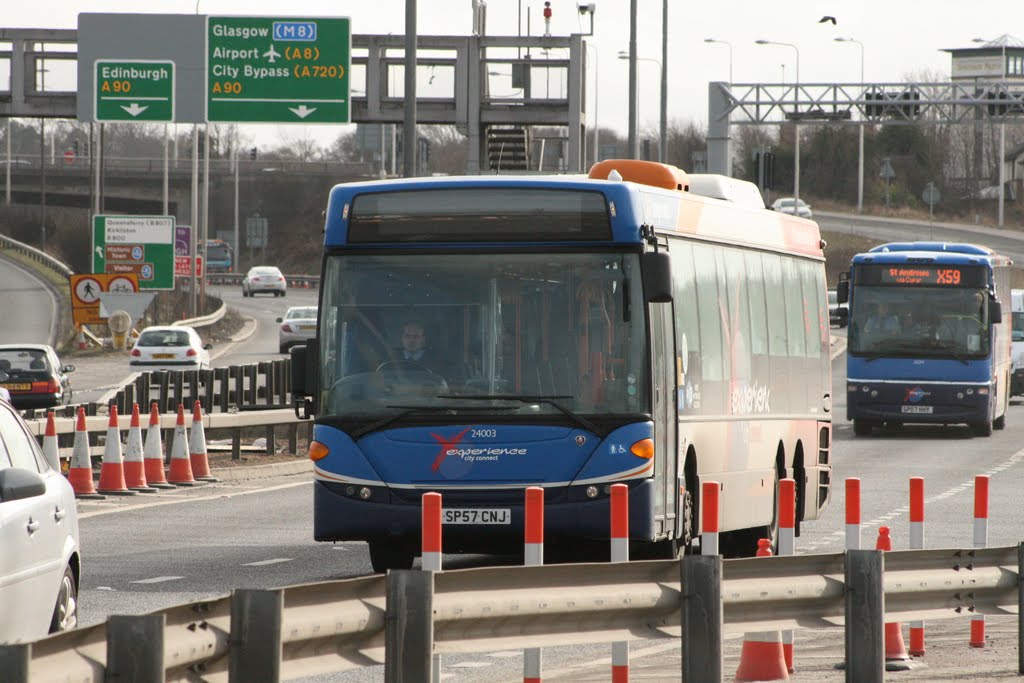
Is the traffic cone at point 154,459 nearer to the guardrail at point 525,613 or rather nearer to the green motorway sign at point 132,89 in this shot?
the guardrail at point 525,613

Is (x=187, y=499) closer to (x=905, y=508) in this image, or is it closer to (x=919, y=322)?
(x=905, y=508)

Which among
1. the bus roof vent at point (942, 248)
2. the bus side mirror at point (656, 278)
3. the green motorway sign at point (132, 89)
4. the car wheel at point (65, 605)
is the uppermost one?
the green motorway sign at point (132, 89)

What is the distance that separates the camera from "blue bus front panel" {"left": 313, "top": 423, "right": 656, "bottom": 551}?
1306 cm

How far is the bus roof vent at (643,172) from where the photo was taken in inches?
597

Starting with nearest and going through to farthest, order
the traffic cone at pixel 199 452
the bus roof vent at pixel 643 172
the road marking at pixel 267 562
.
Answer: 1. the bus roof vent at pixel 643 172
2. the road marking at pixel 267 562
3. the traffic cone at pixel 199 452

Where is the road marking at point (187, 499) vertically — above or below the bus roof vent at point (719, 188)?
below

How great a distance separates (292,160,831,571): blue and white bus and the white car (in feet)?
11.7

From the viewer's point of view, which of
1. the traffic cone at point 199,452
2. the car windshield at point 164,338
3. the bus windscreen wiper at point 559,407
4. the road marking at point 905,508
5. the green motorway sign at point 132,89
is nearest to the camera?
the bus windscreen wiper at point 559,407

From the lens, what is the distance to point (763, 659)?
9680 mm

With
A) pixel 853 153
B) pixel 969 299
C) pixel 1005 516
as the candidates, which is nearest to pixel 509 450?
pixel 1005 516

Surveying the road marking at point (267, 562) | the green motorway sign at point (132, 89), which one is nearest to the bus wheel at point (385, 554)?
the road marking at point (267, 562)

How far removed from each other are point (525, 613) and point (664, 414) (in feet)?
17.7

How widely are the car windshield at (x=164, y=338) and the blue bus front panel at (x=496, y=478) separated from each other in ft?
123

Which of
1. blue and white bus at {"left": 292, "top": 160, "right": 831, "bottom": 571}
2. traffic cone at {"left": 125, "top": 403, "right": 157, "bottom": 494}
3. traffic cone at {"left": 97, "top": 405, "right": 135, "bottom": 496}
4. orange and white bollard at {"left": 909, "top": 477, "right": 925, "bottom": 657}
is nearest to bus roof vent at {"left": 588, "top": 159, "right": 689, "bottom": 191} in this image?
blue and white bus at {"left": 292, "top": 160, "right": 831, "bottom": 571}
